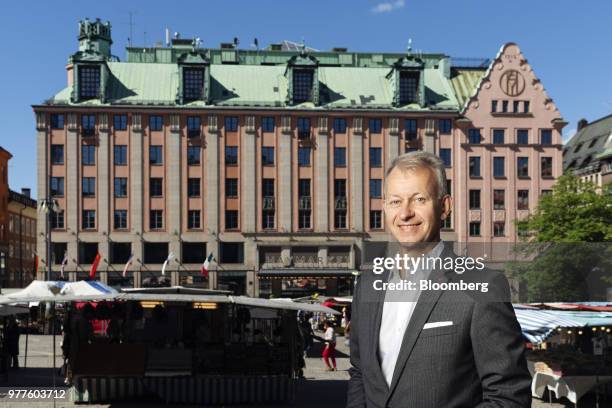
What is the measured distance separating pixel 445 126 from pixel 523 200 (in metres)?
9.24

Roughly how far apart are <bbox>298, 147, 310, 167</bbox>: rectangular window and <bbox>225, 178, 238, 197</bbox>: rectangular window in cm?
562

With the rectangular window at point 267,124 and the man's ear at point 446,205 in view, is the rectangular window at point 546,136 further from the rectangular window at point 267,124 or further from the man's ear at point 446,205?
the man's ear at point 446,205

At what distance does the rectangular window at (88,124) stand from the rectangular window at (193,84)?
7.76 m

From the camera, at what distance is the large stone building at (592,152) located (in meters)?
86.8

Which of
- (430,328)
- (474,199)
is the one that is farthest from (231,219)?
(430,328)

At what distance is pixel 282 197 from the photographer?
69938 mm

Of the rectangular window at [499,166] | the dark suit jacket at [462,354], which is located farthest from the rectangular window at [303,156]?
the dark suit jacket at [462,354]

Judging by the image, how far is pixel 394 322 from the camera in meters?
3.89

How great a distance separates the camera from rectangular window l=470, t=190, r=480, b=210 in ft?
236

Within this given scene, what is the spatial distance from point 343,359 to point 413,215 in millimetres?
33861

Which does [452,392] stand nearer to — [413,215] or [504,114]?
[413,215]

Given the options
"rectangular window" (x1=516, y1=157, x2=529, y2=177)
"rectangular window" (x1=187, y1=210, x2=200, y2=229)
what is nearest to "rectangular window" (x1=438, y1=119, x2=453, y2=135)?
"rectangular window" (x1=516, y1=157, x2=529, y2=177)

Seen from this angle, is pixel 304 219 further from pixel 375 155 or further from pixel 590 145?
pixel 590 145

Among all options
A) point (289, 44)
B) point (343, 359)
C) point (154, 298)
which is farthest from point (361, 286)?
point (289, 44)
